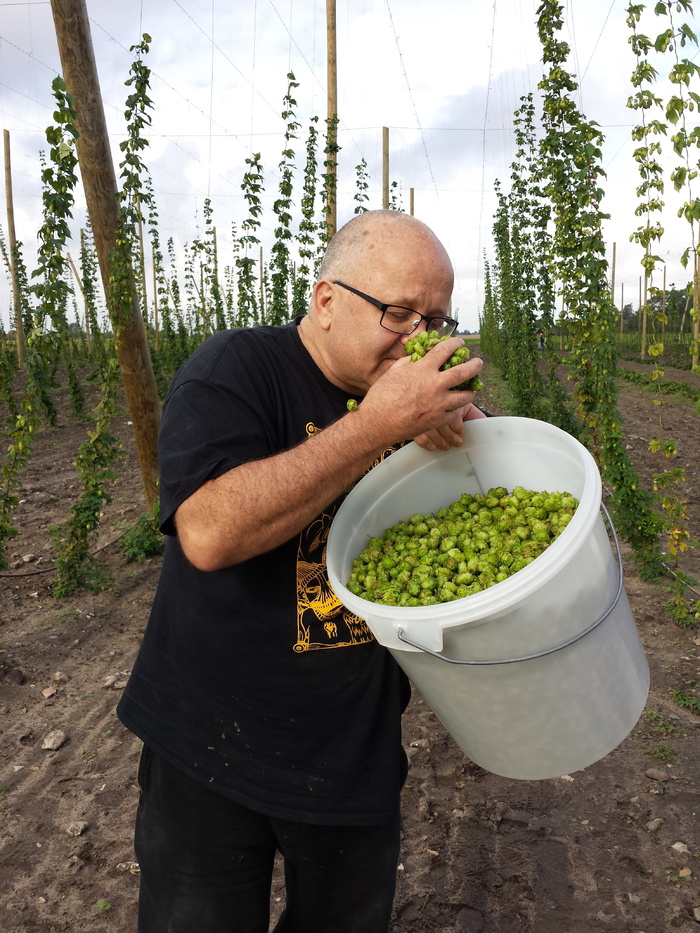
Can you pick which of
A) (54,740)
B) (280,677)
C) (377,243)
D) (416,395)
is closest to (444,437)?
(416,395)

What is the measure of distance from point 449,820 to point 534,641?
2067 mm

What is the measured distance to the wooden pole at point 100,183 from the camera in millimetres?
4527

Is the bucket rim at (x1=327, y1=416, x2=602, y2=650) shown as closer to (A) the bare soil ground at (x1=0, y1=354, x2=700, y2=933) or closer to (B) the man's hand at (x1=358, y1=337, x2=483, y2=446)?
(B) the man's hand at (x1=358, y1=337, x2=483, y2=446)

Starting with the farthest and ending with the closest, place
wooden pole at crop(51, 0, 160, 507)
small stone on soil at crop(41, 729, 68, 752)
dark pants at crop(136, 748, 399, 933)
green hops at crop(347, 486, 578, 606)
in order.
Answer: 1. wooden pole at crop(51, 0, 160, 507)
2. small stone on soil at crop(41, 729, 68, 752)
3. dark pants at crop(136, 748, 399, 933)
4. green hops at crop(347, 486, 578, 606)

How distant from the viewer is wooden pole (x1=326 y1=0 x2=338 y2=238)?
364 inches

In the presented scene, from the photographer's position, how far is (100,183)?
4.79 metres

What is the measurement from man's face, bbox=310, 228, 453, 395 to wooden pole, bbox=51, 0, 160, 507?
363 centimetres

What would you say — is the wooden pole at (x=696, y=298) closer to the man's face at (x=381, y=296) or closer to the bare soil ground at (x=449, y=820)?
the bare soil ground at (x=449, y=820)

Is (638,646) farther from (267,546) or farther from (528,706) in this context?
(267,546)

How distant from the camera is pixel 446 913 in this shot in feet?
8.46

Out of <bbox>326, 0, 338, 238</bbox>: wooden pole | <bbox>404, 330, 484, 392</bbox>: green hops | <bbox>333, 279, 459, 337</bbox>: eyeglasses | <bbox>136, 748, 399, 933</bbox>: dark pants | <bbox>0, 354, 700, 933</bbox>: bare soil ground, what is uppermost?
<bbox>326, 0, 338, 238</bbox>: wooden pole

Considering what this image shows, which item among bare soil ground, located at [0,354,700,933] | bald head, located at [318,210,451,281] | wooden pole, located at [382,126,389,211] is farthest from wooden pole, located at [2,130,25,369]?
bald head, located at [318,210,451,281]

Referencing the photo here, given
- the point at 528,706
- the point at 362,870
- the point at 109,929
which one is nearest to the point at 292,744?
the point at 362,870

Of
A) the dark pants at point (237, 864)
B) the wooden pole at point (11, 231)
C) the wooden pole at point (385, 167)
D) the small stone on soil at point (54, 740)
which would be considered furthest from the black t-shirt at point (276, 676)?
the wooden pole at point (11, 231)
